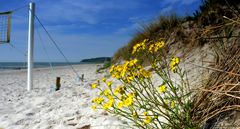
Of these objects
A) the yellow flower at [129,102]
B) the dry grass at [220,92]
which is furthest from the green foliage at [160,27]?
the yellow flower at [129,102]

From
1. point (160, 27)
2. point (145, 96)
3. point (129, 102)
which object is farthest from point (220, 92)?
point (160, 27)

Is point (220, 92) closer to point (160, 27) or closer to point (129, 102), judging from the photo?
point (129, 102)

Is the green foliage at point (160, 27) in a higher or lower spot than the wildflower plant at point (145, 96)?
higher

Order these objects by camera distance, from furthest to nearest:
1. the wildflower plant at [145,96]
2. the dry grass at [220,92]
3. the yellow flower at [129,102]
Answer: the dry grass at [220,92]
the wildflower plant at [145,96]
the yellow flower at [129,102]

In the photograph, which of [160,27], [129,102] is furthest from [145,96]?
[160,27]

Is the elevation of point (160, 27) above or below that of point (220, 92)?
above

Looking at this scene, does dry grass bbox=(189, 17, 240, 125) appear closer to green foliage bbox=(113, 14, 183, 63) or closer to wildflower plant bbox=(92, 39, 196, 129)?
wildflower plant bbox=(92, 39, 196, 129)

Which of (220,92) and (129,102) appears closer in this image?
(129,102)

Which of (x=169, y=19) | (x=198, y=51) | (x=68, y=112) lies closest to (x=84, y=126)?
(x=68, y=112)

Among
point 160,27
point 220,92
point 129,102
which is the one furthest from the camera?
point 160,27

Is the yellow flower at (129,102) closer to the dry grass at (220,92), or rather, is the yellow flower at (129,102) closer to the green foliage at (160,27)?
the dry grass at (220,92)

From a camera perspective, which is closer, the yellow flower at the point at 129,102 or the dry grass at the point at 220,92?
the yellow flower at the point at 129,102

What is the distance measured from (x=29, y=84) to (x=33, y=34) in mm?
1314

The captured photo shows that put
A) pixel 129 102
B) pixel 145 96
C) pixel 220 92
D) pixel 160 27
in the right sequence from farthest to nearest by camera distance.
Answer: pixel 160 27 < pixel 145 96 < pixel 220 92 < pixel 129 102
